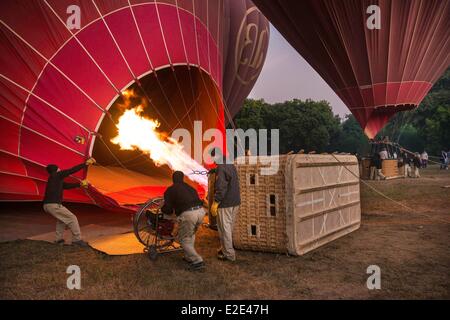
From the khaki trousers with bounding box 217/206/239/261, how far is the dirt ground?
0.62ft

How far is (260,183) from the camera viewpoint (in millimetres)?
5973

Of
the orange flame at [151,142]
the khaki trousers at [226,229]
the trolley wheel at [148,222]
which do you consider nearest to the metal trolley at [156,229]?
the trolley wheel at [148,222]

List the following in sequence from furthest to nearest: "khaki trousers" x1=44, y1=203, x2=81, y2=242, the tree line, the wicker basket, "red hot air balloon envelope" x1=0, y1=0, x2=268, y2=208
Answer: the tree line, "red hot air balloon envelope" x1=0, y1=0, x2=268, y2=208, "khaki trousers" x1=44, y1=203, x2=81, y2=242, the wicker basket

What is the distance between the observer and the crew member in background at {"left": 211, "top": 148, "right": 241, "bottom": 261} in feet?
18.1

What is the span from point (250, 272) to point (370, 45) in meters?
11.5

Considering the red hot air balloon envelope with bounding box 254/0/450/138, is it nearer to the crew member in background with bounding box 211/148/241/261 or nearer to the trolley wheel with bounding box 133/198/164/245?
the crew member in background with bounding box 211/148/241/261

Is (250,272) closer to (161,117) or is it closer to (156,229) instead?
(156,229)

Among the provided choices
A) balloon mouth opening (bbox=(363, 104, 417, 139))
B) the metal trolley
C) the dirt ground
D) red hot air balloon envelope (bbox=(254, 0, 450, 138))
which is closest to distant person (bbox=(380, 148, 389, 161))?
balloon mouth opening (bbox=(363, 104, 417, 139))

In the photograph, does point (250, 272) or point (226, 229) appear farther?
point (226, 229)

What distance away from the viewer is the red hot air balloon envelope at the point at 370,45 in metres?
12.7

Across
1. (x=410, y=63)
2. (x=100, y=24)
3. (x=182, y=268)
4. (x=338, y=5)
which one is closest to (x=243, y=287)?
(x=182, y=268)

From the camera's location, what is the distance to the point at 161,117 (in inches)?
464

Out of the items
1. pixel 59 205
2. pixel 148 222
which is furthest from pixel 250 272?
pixel 59 205
